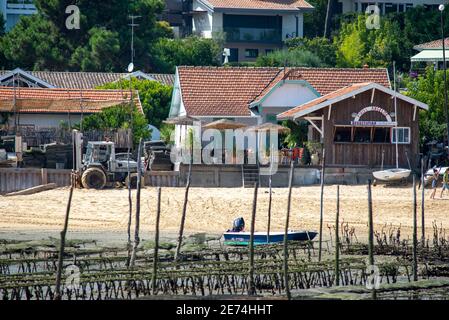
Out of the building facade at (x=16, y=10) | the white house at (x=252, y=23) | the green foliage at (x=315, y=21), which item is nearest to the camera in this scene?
the white house at (x=252, y=23)

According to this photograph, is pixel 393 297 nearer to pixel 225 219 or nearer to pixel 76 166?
pixel 225 219

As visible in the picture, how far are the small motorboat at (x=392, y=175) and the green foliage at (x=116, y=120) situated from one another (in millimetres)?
10686

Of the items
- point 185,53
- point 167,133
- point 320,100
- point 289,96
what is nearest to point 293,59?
point 185,53

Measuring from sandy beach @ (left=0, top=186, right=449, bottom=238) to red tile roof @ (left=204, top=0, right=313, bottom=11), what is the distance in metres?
38.0

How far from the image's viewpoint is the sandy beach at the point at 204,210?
4656 cm

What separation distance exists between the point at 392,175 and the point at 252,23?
3857 cm

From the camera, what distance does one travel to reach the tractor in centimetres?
5291

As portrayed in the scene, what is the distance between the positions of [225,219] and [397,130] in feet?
36.4

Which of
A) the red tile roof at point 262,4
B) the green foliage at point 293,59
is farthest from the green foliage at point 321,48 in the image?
the red tile roof at point 262,4

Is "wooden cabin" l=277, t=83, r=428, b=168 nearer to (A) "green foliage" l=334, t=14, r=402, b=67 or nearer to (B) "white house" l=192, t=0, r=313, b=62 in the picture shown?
(A) "green foliage" l=334, t=14, r=402, b=67

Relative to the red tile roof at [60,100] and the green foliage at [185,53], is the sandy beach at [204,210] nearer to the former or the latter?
the red tile roof at [60,100]

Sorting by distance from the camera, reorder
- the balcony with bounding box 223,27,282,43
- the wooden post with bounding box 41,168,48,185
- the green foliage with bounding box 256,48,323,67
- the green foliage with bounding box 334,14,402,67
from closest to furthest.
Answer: the wooden post with bounding box 41,168,48,185, the green foliage with bounding box 256,48,323,67, the green foliage with bounding box 334,14,402,67, the balcony with bounding box 223,27,282,43

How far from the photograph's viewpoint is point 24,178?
53188mm

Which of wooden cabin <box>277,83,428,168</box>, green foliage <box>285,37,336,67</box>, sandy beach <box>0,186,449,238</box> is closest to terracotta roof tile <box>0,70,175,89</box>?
green foliage <box>285,37,336,67</box>
